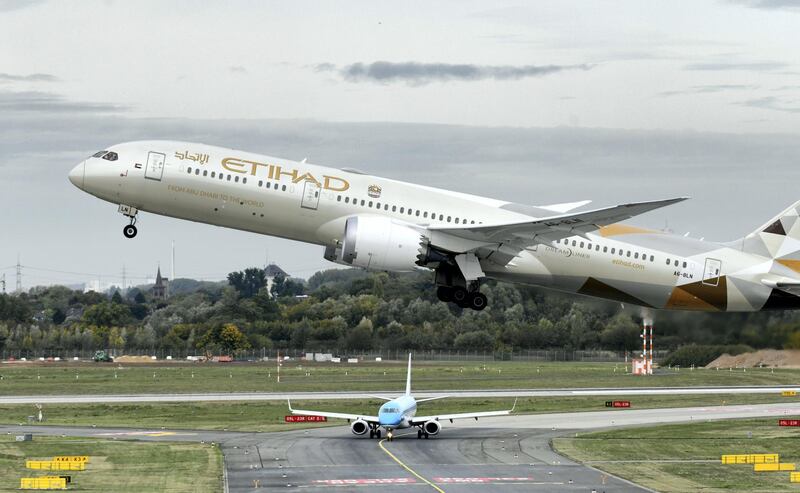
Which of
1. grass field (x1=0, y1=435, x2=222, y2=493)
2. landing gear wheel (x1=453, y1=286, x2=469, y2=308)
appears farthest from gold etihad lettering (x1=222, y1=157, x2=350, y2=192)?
grass field (x1=0, y1=435, x2=222, y2=493)

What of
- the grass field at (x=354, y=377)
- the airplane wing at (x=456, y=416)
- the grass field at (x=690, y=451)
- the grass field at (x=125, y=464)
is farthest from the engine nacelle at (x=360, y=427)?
the grass field at (x=354, y=377)

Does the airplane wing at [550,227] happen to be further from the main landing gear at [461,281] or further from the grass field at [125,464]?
the grass field at [125,464]

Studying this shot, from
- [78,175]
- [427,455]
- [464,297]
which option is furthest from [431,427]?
[78,175]

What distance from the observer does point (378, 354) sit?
Answer: 448ft

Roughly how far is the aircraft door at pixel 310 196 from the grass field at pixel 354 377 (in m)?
49.8

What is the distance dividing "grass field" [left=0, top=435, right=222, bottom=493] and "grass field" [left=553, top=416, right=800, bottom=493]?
19.8 metres

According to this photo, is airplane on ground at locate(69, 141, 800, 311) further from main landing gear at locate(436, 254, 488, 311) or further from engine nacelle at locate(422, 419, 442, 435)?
engine nacelle at locate(422, 419, 442, 435)

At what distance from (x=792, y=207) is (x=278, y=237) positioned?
2605 centimetres

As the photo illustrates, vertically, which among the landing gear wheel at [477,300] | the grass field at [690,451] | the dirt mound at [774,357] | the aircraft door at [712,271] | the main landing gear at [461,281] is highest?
the aircraft door at [712,271]

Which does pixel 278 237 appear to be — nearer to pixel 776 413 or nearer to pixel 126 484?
pixel 126 484

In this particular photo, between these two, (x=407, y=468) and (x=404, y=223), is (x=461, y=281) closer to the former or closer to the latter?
(x=404, y=223)

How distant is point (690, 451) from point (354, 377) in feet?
170

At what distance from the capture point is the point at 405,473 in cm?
6600

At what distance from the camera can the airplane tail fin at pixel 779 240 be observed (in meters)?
66.1
